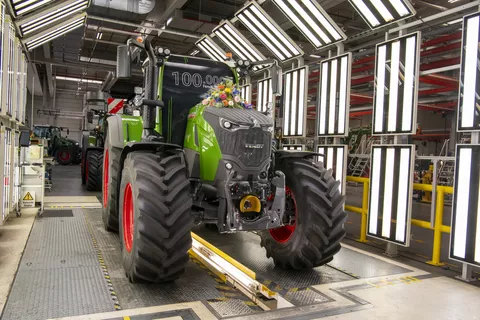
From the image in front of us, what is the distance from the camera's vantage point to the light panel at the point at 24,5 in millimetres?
5354

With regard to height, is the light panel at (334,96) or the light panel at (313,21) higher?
the light panel at (313,21)

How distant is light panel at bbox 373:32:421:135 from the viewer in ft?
16.4

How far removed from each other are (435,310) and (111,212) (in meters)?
3.96

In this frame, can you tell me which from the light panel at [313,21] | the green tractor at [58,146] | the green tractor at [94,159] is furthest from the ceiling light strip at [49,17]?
the green tractor at [58,146]

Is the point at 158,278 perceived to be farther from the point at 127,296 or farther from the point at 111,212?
the point at 111,212

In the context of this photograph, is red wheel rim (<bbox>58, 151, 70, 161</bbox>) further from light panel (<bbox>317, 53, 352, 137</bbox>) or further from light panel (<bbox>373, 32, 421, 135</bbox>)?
light panel (<bbox>373, 32, 421, 135</bbox>)

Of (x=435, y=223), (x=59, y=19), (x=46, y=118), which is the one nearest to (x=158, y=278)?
(x=435, y=223)

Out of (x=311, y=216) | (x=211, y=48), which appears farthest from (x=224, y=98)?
(x=211, y=48)

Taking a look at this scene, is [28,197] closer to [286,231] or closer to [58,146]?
[286,231]

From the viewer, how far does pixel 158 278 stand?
11.4 ft

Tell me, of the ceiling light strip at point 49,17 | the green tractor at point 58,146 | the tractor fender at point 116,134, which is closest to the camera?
the tractor fender at point 116,134

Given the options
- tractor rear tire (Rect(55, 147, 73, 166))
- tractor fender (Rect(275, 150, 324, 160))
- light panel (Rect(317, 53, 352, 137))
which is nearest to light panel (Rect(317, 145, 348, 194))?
light panel (Rect(317, 53, 352, 137))

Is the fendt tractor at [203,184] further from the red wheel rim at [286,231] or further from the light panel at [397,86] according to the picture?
the light panel at [397,86]

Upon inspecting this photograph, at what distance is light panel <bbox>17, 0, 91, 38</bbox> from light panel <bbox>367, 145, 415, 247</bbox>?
17.3 ft
